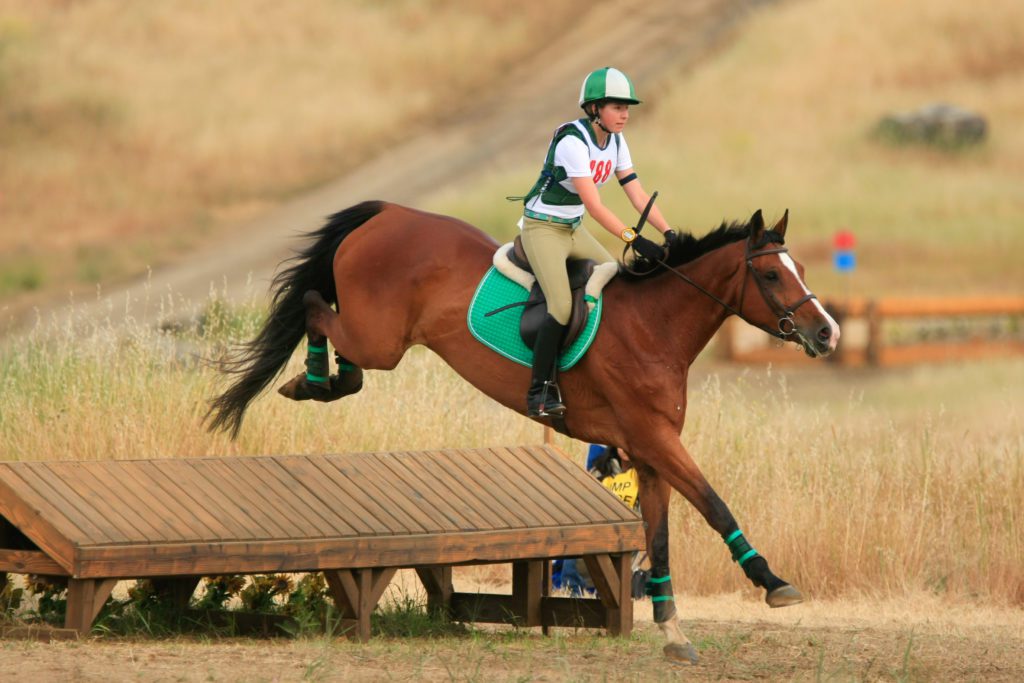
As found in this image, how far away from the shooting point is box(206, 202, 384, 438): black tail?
8.86m

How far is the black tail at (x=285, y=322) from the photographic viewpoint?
8859mm

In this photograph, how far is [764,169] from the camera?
107 feet

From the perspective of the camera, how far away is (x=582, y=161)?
7750 millimetres

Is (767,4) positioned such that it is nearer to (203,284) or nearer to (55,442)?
(203,284)

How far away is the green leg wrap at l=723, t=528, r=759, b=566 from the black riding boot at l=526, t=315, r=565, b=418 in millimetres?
1042

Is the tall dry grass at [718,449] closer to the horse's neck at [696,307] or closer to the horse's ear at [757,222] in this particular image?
the horse's neck at [696,307]

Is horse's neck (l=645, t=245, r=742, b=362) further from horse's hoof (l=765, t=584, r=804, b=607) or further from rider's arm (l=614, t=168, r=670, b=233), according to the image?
horse's hoof (l=765, t=584, r=804, b=607)

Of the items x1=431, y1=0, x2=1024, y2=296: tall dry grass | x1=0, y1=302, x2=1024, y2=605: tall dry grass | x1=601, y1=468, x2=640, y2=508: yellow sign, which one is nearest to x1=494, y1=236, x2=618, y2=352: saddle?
x1=601, y1=468, x2=640, y2=508: yellow sign

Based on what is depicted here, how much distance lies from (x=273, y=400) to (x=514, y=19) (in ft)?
98.1

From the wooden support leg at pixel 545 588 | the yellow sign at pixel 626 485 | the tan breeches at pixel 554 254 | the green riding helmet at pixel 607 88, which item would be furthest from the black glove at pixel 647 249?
the yellow sign at pixel 626 485

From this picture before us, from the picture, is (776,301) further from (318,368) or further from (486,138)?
(486,138)

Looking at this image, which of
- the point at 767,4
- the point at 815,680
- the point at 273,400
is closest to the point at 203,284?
the point at 273,400

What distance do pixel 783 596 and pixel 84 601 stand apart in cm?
335

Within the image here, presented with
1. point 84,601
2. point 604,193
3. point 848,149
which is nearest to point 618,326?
point 84,601
